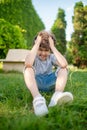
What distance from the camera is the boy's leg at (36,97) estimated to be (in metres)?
3.75

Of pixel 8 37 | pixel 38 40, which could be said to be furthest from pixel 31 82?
pixel 8 37

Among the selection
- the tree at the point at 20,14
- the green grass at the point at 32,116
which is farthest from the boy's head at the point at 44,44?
the tree at the point at 20,14

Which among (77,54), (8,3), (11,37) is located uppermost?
(8,3)

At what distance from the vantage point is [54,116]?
3.58 m

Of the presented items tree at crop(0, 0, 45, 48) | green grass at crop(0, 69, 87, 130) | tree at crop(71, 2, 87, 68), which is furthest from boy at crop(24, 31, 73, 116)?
tree at crop(0, 0, 45, 48)

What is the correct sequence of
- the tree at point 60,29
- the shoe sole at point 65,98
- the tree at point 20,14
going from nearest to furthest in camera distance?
1. the shoe sole at point 65,98
2. the tree at point 20,14
3. the tree at point 60,29

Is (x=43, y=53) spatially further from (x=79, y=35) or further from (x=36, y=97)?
(x=79, y=35)

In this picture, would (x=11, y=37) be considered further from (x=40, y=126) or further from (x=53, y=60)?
(x=40, y=126)

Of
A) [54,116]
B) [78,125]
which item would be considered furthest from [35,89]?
[78,125]

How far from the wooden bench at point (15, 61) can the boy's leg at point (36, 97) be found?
11.2 m

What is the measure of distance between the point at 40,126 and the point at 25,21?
2403 centimetres

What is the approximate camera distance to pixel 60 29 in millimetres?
37625

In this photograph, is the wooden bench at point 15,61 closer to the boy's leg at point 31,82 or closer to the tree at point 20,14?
the tree at point 20,14

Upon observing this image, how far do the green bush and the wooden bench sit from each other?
189 centimetres
